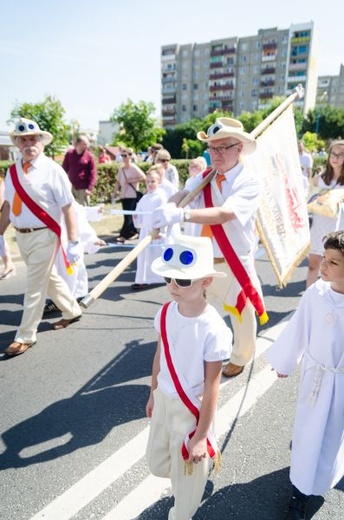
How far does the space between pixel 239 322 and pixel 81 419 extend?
1.44m

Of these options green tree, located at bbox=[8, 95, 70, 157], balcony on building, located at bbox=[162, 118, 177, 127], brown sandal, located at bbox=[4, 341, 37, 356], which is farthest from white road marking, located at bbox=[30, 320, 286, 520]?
balcony on building, located at bbox=[162, 118, 177, 127]

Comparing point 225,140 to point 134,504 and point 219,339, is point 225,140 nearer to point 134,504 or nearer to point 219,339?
point 219,339

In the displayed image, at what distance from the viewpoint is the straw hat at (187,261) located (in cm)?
177

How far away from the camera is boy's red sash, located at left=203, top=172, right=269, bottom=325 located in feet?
10.1

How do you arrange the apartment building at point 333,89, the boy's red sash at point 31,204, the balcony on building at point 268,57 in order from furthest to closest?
the apartment building at point 333,89 < the balcony on building at point 268,57 < the boy's red sash at point 31,204

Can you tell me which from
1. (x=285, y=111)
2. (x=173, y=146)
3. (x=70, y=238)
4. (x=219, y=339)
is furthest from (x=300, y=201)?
(x=173, y=146)

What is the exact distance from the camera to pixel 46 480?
7.70 ft

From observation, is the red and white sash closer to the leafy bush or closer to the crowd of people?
the crowd of people

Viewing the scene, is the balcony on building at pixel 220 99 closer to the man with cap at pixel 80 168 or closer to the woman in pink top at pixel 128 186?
the woman in pink top at pixel 128 186

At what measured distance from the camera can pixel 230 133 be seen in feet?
9.19

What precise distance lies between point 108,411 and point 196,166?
4.43 m

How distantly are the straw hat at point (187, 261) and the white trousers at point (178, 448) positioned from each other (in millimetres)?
623

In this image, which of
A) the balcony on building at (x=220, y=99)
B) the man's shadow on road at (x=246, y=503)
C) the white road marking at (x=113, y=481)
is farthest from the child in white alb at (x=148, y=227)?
the balcony on building at (x=220, y=99)

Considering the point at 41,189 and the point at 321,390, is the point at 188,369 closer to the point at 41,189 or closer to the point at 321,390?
the point at 321,390
